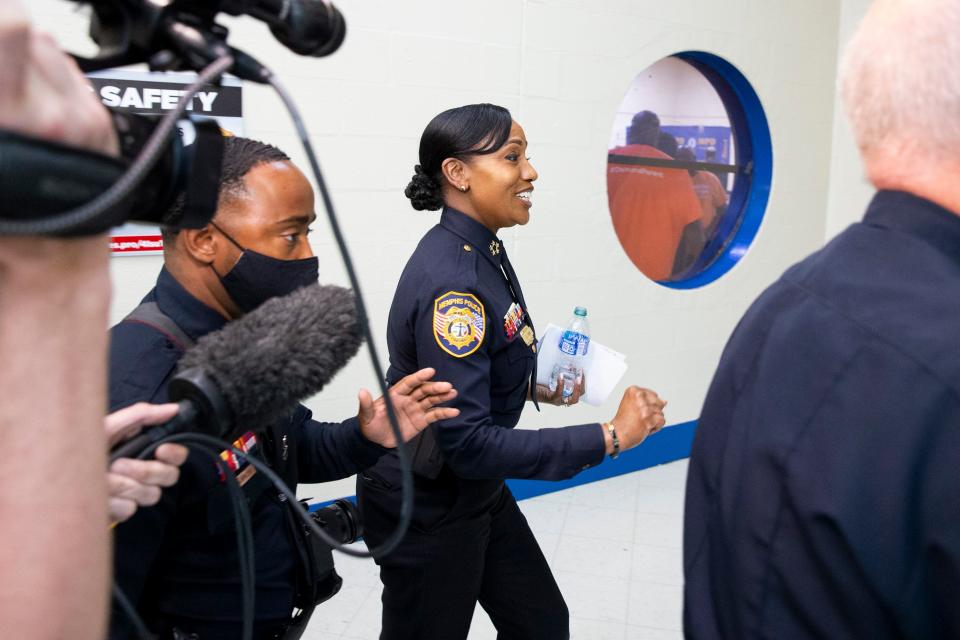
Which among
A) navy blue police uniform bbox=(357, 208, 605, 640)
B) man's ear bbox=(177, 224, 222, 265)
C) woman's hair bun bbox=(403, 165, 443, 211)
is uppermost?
woman's hair bun bbox=(403, 165, 443, 211)

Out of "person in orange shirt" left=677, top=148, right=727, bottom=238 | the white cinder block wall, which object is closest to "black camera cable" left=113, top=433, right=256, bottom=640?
the white cinder block wall

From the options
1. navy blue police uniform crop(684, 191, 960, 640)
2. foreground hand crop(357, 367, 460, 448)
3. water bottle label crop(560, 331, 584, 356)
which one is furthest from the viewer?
water bottle label crop(560, 331, 584, 356)

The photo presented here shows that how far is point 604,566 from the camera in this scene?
9.88 feet

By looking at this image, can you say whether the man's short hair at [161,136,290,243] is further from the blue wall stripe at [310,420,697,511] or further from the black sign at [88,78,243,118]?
the blue wall stripe at [310,420,697,511]

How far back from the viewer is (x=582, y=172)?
11.4 ft

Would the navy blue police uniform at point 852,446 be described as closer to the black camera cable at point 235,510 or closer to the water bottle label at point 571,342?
the black camera cable at point 235,510

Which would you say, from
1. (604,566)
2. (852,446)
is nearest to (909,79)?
(852,446)

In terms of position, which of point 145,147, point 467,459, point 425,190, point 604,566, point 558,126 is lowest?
point 604,566

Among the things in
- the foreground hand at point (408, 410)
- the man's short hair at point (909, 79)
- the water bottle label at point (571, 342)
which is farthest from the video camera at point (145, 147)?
the water bottle label at point (571, 342)

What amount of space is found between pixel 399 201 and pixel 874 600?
8.15 feet

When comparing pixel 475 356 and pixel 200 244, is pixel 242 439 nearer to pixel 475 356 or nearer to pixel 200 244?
pixel 200 244

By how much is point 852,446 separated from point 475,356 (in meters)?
0.99

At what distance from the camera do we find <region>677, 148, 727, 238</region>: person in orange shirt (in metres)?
4.62

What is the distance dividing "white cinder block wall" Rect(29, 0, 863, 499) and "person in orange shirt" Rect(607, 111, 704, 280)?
0.50 m
